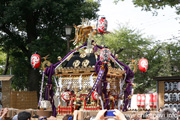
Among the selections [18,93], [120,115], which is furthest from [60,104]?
[120,115]

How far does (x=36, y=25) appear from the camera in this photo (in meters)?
23.0

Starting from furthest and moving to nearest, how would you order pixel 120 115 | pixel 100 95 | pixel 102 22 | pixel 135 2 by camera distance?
pixel 135 2 → pixel 102 22 → pixel 100 95 → pixel 120 115

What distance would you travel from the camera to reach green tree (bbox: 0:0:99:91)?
20562mm

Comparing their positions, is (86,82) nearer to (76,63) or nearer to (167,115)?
(76,63)

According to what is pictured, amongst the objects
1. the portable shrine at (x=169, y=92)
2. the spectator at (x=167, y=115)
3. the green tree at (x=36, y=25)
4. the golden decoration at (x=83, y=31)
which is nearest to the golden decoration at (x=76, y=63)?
the golden decoration at (x=83, y=31)

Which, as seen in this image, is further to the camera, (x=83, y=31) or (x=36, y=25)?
(x=36, y=25)

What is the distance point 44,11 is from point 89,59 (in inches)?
306

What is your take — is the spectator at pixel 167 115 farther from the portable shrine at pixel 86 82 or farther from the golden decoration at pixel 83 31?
the golden decoration at pixel 83 31

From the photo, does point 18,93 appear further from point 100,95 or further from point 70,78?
point 100,95

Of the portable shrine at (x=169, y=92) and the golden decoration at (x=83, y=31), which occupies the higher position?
the golden decoration at (x=83, y=31)

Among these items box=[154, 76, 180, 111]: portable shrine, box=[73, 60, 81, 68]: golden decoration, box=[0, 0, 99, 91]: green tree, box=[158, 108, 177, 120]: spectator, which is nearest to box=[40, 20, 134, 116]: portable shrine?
box=[73, 60, 81, 68]: golden decoration

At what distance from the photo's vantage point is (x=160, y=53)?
1276 inches

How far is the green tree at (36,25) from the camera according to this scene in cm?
2056

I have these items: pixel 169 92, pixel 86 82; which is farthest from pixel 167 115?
pixel 86 82
